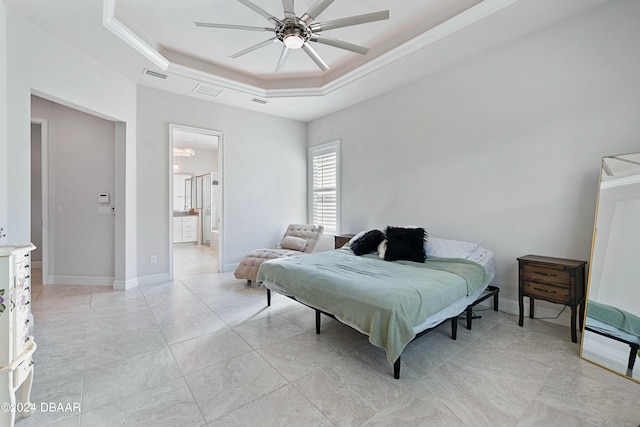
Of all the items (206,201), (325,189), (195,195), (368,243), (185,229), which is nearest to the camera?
(368,243)

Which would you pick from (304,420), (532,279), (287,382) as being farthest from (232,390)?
(532,279)

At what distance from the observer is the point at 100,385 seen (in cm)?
183

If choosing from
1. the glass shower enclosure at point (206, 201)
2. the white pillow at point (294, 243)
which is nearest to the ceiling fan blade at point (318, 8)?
the white pillow at point (294, 243)

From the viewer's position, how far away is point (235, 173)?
197 inches

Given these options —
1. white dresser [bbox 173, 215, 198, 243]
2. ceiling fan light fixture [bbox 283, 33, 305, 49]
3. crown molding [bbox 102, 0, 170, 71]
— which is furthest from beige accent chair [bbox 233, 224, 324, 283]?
white dresser [bbox 173, 215, 198, 243]

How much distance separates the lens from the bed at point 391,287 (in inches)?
73.6

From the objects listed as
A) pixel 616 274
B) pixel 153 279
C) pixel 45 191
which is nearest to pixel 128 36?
pixel 45 191

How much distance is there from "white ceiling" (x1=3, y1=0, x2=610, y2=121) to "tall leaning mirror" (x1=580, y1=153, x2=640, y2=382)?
65.1 inches

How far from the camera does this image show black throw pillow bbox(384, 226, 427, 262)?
3.09 metres

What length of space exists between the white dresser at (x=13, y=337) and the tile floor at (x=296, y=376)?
0.22m

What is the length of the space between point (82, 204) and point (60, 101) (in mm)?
1657

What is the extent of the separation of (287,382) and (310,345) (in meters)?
0.52

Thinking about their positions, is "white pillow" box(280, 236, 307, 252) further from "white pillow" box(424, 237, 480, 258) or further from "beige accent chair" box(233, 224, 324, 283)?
"white pillow" box(424, 237, 480, 258)

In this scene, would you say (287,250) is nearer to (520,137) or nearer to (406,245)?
(406,245)
